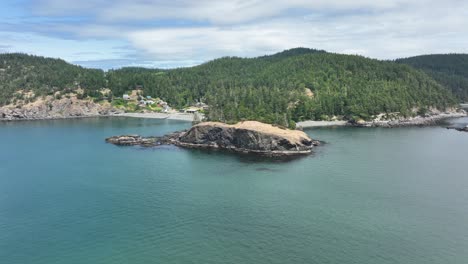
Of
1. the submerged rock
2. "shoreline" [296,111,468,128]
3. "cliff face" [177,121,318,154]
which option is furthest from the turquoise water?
"shoreline" [296,111,468,128]

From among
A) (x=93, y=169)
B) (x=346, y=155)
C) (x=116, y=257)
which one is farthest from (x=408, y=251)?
(x=93, y=169)

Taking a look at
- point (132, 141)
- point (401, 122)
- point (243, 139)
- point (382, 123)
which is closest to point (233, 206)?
point (243, 139)

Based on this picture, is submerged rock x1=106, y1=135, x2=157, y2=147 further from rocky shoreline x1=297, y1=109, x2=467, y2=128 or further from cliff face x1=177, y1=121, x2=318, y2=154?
rocky shoreline x1=297, y1=109, x2=467, y2=128

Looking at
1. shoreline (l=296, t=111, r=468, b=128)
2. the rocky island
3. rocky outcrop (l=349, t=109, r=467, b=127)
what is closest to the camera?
the rocky island

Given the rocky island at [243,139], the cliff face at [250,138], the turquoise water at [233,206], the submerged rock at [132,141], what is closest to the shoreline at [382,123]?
the rocky island at [243,139]

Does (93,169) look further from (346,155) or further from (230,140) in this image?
(346,155)

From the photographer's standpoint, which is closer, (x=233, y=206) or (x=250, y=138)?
(x=233, y=206)

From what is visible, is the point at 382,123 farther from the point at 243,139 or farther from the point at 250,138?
the point at 243,139

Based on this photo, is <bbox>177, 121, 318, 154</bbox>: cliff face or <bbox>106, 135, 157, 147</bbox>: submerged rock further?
<bbox>106, 135, 157, 147</bbox>: submerged rock
